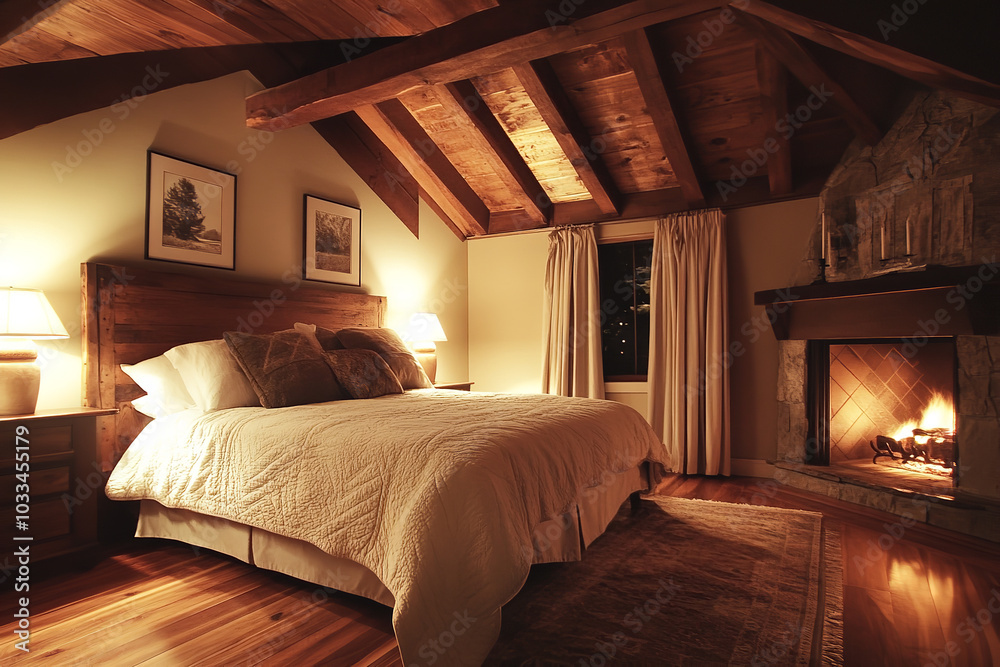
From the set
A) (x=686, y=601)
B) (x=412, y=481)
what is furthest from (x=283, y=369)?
(x=686, y=601)

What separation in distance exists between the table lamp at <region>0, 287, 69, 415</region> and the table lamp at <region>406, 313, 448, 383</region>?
97.1 inches

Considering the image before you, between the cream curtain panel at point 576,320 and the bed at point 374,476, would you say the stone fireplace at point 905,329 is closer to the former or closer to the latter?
the cream curtain panel at point 576,320

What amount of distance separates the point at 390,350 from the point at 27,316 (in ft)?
5.98

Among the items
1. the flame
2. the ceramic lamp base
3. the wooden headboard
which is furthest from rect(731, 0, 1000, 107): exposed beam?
the ceramic lamp base

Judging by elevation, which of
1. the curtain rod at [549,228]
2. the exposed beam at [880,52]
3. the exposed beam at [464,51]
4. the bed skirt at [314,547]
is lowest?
the bed skirt at [314,547]

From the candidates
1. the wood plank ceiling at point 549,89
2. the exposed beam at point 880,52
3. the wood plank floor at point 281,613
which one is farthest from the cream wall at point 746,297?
the exposed beam at point 880,52

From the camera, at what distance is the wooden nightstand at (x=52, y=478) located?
7.11 feet

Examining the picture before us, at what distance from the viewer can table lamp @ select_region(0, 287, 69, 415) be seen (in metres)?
2.23

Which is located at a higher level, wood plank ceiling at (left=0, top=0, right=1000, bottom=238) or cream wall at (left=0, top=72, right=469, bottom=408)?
wood plank ceiling at (left=0, top=0, right=1000, bottom=238)

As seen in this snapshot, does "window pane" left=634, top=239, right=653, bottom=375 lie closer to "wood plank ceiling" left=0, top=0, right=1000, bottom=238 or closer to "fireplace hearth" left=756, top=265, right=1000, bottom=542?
"wood plank ceiling" left=0, top=0, right=1000, bottom=238

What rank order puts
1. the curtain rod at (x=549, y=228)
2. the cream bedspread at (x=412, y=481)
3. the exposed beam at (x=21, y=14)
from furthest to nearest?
the curtain rod at (x=549, y=228) → the exposed beam at (x=21, y=14) → the cream bedspread at (x=412, y=481)

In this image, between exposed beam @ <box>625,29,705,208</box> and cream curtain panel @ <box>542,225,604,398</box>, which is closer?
exposed beam @ <box>625,29,705,208</box>

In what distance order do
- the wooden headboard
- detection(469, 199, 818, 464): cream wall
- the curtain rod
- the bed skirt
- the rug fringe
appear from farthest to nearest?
the curtain rod
detection(469, 199, 818, 464): cream wall
the wooden headboard
the bed skirt
the rug fringe

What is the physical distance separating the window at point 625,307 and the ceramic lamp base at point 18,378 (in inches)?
153
